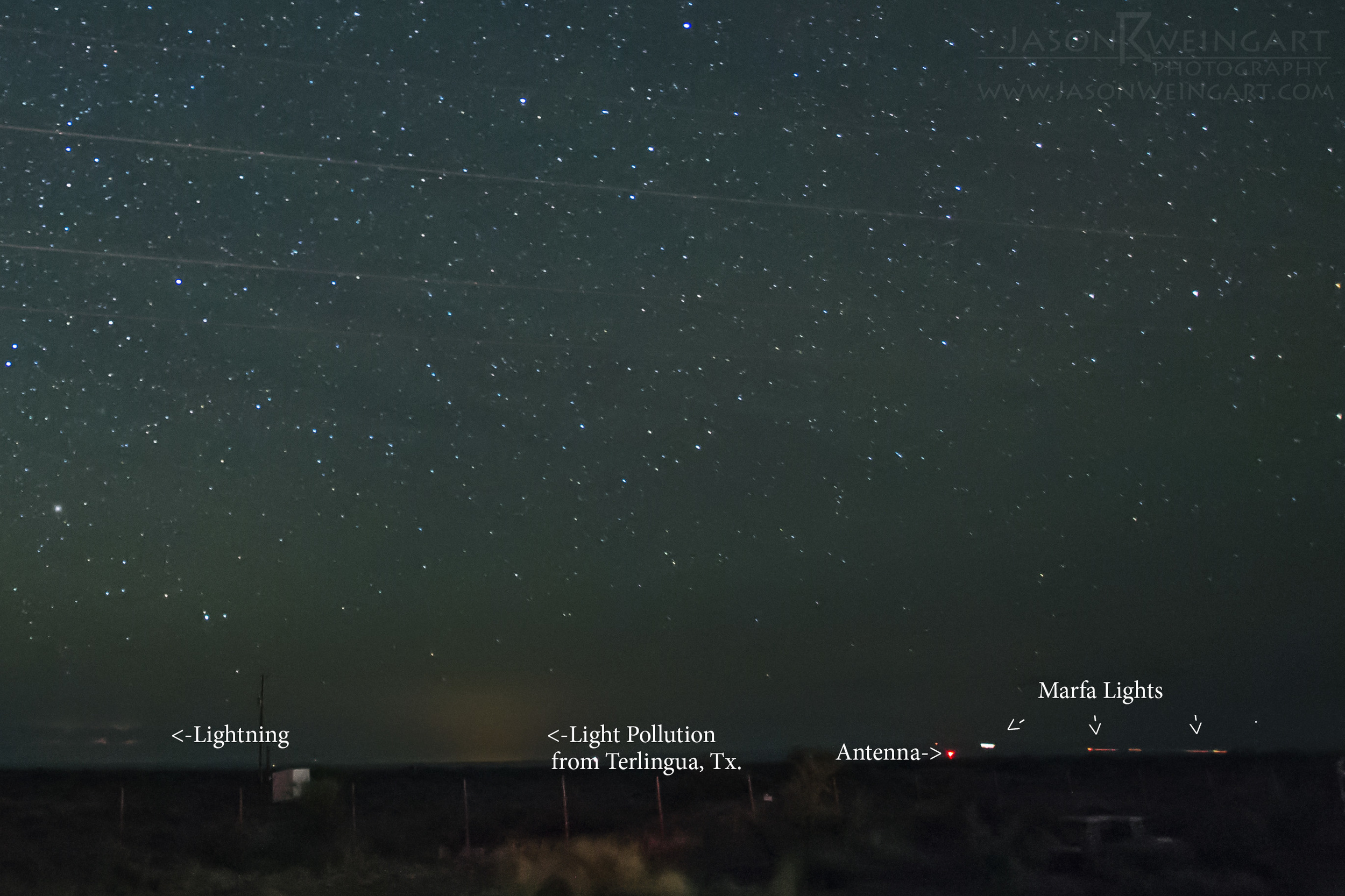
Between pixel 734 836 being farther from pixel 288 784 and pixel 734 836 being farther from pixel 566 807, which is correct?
pixel 566 807

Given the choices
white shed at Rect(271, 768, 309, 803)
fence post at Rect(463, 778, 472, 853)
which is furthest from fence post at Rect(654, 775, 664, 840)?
white shed at Rect(271, 768, 309, 803)

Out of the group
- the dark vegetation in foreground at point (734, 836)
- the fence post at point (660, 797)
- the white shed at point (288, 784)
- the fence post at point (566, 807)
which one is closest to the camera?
the dark vegetation in foreground at point (734, 836)

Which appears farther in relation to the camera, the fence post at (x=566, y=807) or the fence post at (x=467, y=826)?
the fence post at (x=566, y=807)

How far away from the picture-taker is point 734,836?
24.6 metres

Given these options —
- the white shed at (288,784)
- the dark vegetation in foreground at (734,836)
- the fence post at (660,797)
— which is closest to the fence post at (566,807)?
the dark vegetation in foreground at (734,836)

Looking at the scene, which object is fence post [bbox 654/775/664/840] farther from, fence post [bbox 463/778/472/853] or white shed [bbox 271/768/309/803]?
white shed [bbox 271/768/309/803]

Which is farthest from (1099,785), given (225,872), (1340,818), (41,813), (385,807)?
(41,813)

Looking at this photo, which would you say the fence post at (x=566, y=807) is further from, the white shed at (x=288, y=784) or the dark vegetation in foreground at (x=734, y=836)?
the white shed at (x=288, y=784)

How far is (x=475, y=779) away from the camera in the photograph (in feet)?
169

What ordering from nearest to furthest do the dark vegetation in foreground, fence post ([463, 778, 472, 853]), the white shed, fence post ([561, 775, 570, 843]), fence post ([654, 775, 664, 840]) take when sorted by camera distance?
the dark vegetation in foreground < fence post ([463, 778, 472, 853]) < fence post ([654, 775, 664, 840]) < the white shed < fence post ([561, 775, 570, 843])

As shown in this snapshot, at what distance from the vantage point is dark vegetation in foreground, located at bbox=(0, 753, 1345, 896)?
17.4 m

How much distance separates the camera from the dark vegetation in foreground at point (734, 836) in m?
17.4

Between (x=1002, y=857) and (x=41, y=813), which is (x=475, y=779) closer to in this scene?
(x=41, y=813)

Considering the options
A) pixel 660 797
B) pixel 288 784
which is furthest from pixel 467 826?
pixel 660 797
